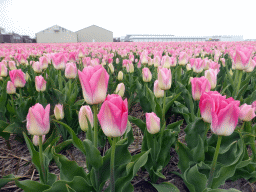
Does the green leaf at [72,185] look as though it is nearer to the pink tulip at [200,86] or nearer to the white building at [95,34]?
the pink tulip at [200,86]

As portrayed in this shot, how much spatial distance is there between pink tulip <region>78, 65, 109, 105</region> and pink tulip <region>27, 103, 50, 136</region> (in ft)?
0.79

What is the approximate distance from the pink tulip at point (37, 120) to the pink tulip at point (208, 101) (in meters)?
0.77

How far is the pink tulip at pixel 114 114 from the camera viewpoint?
74 cm

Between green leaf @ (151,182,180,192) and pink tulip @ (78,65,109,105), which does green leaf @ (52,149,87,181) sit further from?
green leaf @ (151,182,180,192)

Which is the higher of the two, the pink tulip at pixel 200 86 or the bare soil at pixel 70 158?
the pink tulip at pixel 200 86

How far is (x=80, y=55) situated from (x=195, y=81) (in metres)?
2.60

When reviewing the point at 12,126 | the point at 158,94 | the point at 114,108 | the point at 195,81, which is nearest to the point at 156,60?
the point at 158,94

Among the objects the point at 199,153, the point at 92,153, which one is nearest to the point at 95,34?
Result: the point at 199,153

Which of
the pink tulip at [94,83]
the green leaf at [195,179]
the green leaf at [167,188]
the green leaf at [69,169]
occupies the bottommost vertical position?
the green leaf at [167,188]

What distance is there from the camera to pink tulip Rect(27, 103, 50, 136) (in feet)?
3.06

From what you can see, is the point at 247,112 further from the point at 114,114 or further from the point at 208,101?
the point at 114,114

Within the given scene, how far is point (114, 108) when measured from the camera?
2.43 feet

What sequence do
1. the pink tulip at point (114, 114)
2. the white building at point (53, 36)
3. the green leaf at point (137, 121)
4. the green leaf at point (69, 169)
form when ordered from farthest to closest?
the white building at point (53, 36) → the green leaf at point (137, 121) → the green leaf at point (69, 169) → the pink tulip at point (114, 114)

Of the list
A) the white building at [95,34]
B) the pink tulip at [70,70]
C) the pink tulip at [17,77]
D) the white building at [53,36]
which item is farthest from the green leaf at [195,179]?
the white building at [95,34]
